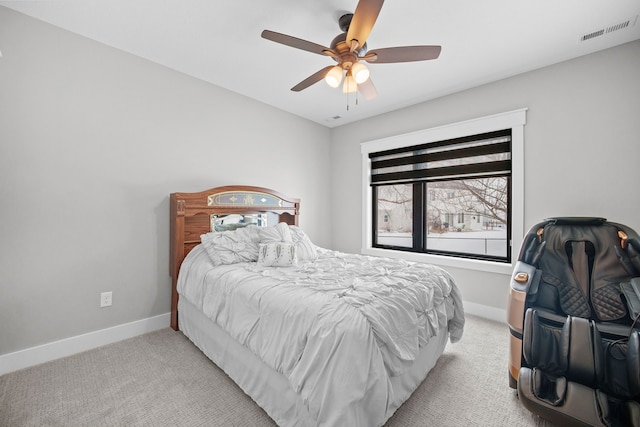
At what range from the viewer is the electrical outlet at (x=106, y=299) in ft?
8.13

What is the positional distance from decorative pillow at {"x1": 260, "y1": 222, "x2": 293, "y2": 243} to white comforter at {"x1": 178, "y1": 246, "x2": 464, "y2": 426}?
44 centimetres

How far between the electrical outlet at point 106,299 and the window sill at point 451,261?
10.5 feet

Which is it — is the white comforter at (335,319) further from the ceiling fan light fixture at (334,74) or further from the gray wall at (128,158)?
the ceiling fan light fixture at (334,74)

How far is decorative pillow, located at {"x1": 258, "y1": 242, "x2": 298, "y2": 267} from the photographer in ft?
8.37

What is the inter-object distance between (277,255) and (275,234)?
44 cm

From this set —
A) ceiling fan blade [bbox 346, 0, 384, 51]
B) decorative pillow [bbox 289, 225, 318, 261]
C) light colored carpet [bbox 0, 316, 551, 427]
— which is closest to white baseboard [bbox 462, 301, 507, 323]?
light colored carpet [bbox 0, 316, 551, 427]

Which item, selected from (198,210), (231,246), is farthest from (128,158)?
(231,246)

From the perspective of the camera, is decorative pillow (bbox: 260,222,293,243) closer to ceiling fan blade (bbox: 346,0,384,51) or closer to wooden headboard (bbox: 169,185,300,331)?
wooden headboard (bbox: 169,185,300,331)

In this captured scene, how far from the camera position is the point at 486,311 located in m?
3.14

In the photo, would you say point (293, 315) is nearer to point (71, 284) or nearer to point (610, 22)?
point (71, 284)

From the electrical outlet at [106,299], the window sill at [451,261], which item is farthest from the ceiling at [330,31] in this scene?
the electrical outlet at [106,299]

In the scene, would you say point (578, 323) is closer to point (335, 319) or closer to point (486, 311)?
point (335, 319)

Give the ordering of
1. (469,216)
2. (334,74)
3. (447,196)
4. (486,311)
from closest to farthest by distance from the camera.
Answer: (334,74)
(486,311)
(469,216)
(447,196)

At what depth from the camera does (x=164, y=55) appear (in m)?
2.64
